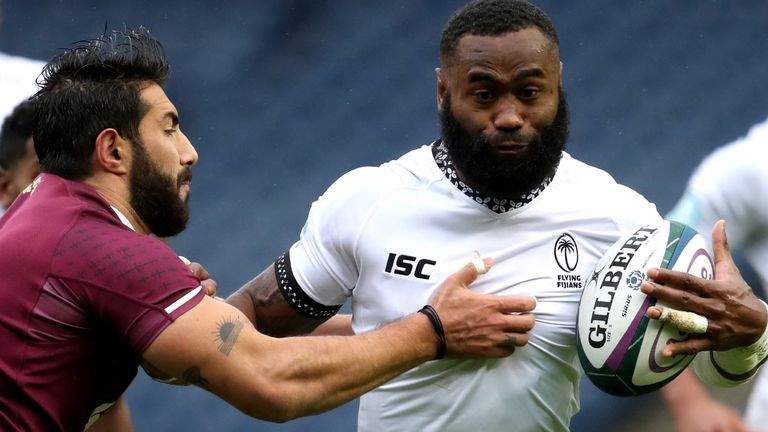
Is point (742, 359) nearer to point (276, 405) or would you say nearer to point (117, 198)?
point (276, 405)

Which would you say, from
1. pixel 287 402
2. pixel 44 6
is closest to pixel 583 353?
pixel 287 402

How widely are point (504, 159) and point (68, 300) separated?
100 cm

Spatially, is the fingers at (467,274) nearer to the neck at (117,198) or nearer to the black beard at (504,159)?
the black beard at (504,159)

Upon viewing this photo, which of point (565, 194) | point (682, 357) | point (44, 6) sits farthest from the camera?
point (44, 6)

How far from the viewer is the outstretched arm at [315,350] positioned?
2629 mm

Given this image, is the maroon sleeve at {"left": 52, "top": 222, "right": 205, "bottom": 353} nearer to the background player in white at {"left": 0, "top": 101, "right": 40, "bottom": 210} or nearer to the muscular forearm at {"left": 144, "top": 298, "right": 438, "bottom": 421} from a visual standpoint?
the muscular forearm at {"left": 144, "top": 298, "right": 438, "bottom": 421}

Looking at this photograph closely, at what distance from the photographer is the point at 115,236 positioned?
8.71 ft

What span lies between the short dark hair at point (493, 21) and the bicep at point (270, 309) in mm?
716

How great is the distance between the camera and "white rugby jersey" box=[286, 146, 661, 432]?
9.65 ft

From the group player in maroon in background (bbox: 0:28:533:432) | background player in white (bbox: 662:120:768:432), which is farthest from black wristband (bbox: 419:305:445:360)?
background player in white (bbox: 662:120:768:432)

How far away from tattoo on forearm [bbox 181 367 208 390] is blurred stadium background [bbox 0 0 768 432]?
6.98 feet

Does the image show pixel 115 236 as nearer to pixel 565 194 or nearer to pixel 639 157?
pixel 565 194

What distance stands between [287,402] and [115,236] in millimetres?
499

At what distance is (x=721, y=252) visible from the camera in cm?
291
